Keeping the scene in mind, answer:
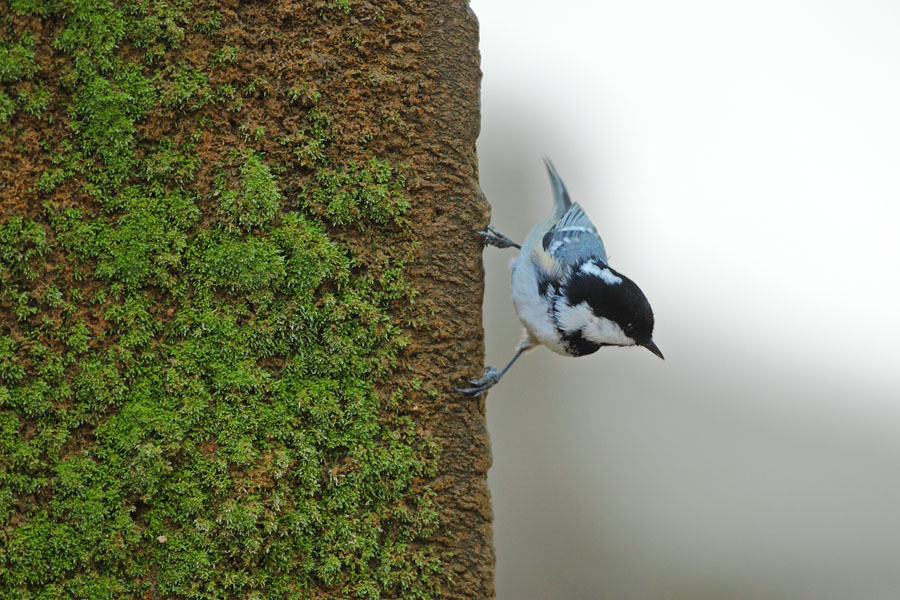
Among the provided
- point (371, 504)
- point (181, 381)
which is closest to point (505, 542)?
point (371, 504)

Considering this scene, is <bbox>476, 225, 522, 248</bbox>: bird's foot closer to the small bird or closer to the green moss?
the small bird

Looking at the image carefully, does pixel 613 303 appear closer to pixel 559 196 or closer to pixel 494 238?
pixel 494 238

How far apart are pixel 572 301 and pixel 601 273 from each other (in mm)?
121

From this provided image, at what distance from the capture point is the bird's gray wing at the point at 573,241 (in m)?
1.98

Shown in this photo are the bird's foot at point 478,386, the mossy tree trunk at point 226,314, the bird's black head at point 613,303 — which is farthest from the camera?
the bird's black head at point 613,303

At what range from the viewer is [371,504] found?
4.65 feet

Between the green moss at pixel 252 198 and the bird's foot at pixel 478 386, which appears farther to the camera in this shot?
the bird's foot at pixel 478 386

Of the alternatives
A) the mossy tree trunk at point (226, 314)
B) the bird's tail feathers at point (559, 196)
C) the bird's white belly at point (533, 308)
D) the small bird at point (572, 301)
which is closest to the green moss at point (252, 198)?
the mossy tree trunk at point (226, 314)

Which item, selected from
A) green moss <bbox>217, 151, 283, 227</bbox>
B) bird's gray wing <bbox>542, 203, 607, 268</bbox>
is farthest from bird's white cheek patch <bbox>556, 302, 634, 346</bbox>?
green moss <bbox>217, 151, 283, 227</bbox>

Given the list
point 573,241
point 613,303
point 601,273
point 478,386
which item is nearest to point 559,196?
point 573,241

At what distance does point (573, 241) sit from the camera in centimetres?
207

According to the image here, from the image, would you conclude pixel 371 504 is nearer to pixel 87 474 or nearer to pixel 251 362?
pixel 251 362

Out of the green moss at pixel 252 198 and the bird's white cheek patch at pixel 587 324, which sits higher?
the green moss at pixel 252 198

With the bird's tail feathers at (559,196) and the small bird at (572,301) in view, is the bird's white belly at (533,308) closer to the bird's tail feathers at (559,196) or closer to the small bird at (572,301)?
the small bird at (572,301)
